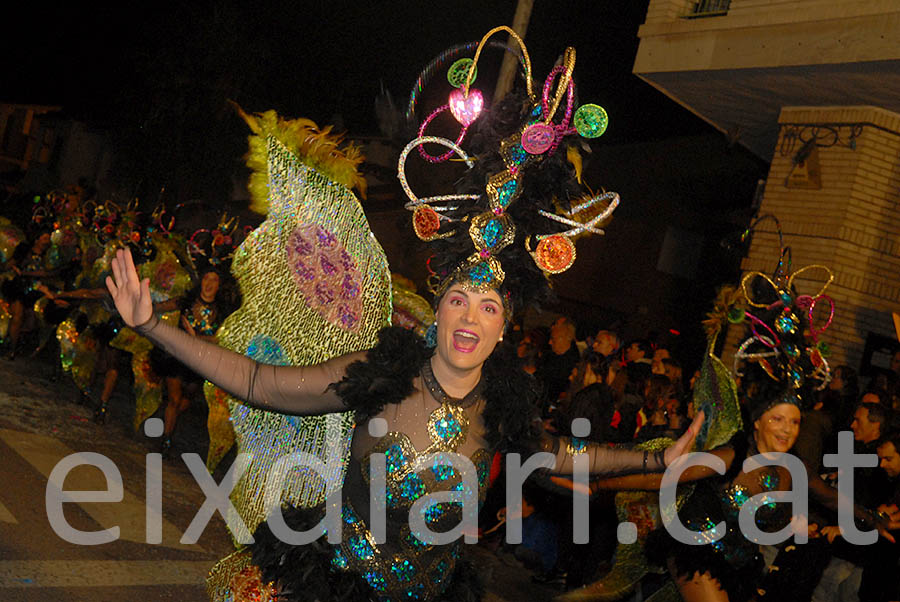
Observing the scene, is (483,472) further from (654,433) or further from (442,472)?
(654,433)

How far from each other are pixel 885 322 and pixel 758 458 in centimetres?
638

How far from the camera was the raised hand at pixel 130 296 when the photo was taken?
2.91m

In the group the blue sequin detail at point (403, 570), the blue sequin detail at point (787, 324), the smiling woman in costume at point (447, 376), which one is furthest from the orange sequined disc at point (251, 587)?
the blue sequin detail at point (787, 324)

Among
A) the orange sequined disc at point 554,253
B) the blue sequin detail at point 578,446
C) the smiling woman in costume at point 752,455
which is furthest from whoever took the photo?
the smiling woman in costume at point 752,455

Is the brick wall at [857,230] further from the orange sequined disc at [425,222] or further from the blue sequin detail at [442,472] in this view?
the blue sequin detail at [442,472]

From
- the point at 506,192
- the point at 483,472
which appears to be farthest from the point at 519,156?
the point at 483,472

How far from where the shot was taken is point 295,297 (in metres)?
3.49

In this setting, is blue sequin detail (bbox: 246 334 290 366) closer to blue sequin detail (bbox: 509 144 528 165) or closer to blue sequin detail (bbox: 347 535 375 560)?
blue sequin detail (bbox: 347 535 375 560)

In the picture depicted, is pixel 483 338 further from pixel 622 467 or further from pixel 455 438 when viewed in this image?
pixel 622 467

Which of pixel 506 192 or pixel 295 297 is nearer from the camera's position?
pixel 506 192

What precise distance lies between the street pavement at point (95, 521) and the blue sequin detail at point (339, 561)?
2152mm

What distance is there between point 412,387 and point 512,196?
798 mm

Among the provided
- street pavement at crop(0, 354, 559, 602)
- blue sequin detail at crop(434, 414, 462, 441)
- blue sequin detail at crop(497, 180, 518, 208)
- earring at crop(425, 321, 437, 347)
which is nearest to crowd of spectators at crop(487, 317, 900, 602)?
street pavement at crop(0, 354, 559, 602)

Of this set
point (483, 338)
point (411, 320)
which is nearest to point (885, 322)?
point (411, 320)
